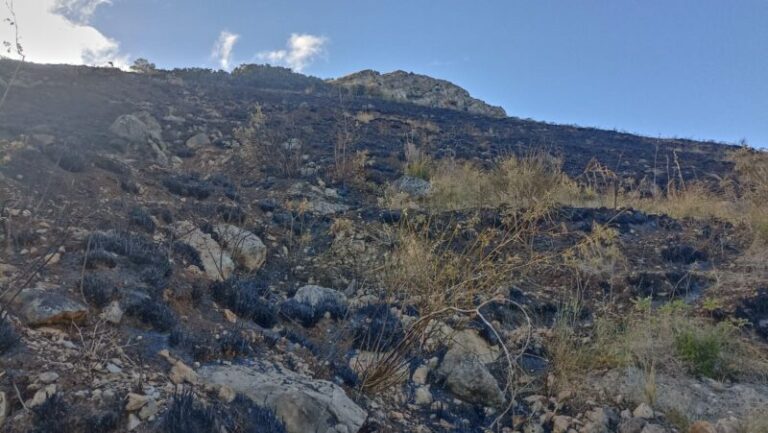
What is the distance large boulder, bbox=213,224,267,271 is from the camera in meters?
5.14

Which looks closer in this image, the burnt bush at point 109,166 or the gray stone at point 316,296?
the gray stone at point 316,296

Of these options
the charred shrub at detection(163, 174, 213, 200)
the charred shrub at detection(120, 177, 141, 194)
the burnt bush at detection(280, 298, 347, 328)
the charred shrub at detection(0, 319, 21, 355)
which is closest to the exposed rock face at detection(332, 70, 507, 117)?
the charred shrub at detection(163, 174, 213, 200)

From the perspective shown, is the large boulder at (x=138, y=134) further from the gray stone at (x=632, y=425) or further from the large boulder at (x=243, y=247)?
the gray stone at (x=632, y=425)

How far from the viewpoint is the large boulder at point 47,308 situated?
8.93 feet

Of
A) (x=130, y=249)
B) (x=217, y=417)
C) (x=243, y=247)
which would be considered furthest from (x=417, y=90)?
(x=217, y=417)

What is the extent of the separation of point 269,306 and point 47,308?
4.98 feet

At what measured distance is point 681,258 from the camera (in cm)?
597

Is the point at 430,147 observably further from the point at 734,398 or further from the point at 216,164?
Answer: the point at 734,398

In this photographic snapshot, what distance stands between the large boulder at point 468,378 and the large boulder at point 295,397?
85cm

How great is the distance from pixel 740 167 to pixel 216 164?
10.6 meters

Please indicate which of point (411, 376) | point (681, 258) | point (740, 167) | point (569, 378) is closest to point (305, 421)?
point (411, 376)

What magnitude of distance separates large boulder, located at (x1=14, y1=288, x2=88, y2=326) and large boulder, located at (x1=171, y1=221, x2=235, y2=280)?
4.89 ft

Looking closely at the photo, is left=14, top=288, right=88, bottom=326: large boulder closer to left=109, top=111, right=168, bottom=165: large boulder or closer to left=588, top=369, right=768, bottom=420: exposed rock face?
left=588, top=369, right=768, bottom=420: exposed rock face

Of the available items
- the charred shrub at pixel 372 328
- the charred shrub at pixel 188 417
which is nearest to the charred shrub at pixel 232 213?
the charred shrub at pixel 372 328
